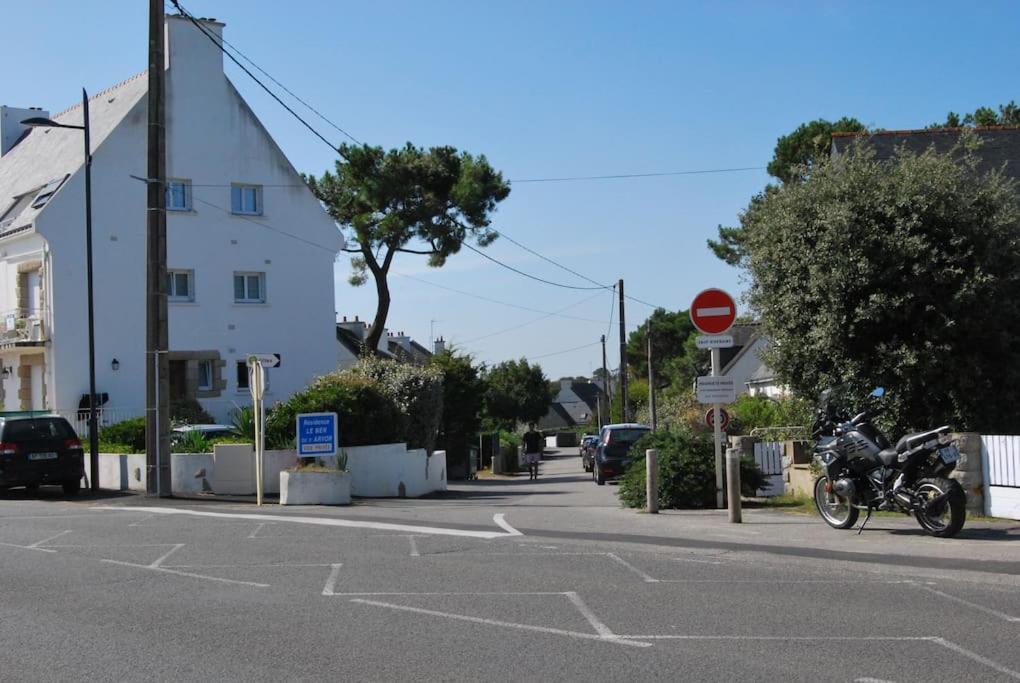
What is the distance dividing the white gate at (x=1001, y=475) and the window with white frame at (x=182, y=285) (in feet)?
90.1

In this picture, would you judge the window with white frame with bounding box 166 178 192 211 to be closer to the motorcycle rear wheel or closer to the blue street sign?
the blue street sign

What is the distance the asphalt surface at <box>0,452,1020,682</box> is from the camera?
274 inches

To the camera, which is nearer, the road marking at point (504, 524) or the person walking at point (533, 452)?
the road marking at point (504, 524)

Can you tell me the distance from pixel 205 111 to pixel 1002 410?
91.3 ft

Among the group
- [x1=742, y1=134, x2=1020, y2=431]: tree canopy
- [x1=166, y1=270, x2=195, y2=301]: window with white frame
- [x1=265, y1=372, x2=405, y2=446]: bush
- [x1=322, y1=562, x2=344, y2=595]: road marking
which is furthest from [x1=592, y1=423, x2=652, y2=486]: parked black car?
[x1=322, y1=562, x2=344, y2=595]: road marking

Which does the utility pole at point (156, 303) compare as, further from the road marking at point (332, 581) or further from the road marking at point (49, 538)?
the road marking at point (332, 581)

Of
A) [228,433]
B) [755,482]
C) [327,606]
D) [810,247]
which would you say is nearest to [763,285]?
[810,247]

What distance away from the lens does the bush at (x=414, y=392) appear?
30578 millimetres

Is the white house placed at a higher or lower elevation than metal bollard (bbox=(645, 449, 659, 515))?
higher

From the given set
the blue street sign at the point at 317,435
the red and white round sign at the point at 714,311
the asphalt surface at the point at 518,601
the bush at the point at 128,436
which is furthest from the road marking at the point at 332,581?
the bush at the point at 128,436

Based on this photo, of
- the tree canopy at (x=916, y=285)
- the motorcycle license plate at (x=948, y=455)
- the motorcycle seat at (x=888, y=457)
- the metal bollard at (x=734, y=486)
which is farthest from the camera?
the tree canopy at (x=916, y=285)

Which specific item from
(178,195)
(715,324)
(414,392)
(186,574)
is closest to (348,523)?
(186,574)

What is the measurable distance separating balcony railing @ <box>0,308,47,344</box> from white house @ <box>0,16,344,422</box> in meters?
0.05

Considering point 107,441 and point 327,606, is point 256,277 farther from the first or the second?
point 327,606
